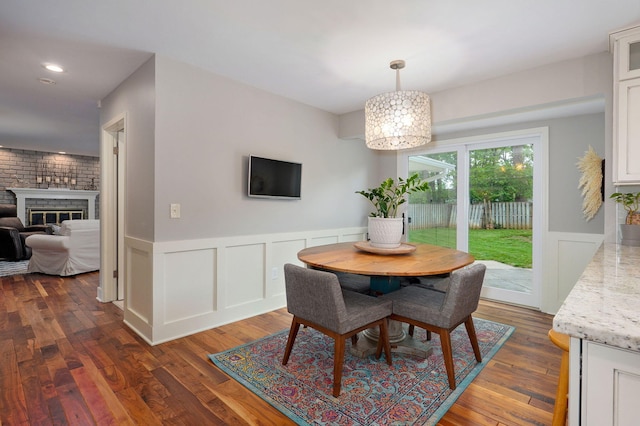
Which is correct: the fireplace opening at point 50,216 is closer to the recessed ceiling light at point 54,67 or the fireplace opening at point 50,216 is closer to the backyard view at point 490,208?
the recessed ceiling light at point 54,67

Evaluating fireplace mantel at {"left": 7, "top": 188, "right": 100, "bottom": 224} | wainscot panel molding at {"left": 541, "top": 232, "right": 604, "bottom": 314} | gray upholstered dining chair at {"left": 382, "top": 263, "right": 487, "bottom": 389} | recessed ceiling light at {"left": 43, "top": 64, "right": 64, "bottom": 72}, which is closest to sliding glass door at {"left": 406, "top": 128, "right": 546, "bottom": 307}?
wainscot panel molding at {"left": 541, "top": 232, "right": 604, "bottom": 314}

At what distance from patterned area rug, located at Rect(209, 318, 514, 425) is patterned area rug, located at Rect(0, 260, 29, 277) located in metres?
4.75

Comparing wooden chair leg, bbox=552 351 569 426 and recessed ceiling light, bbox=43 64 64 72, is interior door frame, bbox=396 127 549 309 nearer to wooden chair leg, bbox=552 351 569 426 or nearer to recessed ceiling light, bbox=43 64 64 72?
wooden chair leg, bbox=552 351 569 426

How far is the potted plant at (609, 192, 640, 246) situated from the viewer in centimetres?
210

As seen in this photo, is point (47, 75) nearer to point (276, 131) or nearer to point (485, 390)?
point (276, 131)

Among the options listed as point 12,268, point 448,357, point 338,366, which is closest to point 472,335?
point 448,357

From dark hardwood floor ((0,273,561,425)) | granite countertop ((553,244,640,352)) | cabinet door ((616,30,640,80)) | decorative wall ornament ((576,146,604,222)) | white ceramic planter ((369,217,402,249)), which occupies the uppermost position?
cabinet door ((616,30,640,80))

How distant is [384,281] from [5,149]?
29.8ft

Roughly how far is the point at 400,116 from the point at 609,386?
6.72 feet

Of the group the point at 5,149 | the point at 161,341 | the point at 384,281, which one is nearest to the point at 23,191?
the point at 5,149

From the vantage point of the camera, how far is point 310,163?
3.84 meters

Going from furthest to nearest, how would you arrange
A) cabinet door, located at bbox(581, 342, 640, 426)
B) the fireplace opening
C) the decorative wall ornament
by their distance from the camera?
the fireplace opening < the decorative wall ornament < cabinet door, located at bbox(581, 342, 640, 426)

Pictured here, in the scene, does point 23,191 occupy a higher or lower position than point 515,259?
higher

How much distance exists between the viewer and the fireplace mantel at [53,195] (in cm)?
722
